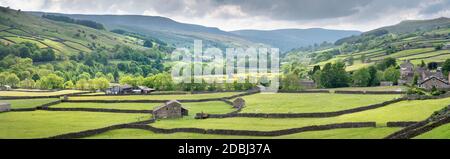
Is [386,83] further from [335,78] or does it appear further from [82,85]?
[82,85]

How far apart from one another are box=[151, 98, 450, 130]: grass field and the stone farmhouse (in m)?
25.7

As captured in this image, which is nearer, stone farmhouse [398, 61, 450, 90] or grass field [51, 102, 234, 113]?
grass field [51, 102, 234, 113]

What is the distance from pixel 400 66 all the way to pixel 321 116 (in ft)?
256

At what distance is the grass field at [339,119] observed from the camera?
61000mm

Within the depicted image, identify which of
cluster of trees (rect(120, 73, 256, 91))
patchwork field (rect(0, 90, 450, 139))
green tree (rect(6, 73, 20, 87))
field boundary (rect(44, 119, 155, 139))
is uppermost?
green tree (rect(6, 73, 20, 87))

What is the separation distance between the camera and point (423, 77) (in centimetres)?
11738

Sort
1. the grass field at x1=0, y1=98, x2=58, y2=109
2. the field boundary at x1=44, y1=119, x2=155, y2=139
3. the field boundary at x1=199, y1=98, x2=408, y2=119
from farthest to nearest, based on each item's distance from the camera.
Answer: the grass field at x1=0, y1=98, x2=58, y2=109, the field boundary at x1=199, y1=98, x2=408, y2=119, the field boundary at x1=44, y1=119, x2=155, y2=139

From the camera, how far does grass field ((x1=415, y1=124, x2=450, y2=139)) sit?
1600 inches

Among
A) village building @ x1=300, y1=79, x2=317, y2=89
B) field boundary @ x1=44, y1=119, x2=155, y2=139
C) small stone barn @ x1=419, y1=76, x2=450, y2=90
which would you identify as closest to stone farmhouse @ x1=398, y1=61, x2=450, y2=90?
small stone barn @ x1=419, y1=76, x2=450, y2=90

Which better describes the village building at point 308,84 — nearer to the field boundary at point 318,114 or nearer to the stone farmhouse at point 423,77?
the stone farmhouse at point 423,77

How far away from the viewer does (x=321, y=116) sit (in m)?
68.3

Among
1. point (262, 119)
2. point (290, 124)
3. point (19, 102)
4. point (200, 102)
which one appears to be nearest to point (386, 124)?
point (290, 124)

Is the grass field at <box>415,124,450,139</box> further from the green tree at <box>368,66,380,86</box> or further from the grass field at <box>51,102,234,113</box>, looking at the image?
the green tree at <box>368,66,380,86</box>

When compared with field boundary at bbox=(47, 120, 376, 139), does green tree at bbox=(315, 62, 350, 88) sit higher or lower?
higher
